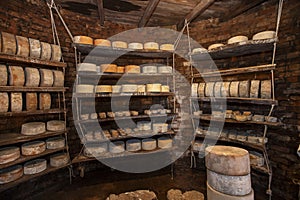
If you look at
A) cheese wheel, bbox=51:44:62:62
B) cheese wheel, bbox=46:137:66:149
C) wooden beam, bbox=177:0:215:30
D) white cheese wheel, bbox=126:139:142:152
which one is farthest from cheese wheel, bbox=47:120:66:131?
wooden beam, bbox=177:0:215:30

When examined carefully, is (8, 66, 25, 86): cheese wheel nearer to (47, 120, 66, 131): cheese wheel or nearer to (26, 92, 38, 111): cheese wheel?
(26, 92, 38, 111): cheese wheel

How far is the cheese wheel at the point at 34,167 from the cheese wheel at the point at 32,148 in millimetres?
159

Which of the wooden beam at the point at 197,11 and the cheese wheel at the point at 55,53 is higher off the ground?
the wooden beam at the point at 197,11

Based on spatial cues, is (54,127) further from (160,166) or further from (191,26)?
(191,26)

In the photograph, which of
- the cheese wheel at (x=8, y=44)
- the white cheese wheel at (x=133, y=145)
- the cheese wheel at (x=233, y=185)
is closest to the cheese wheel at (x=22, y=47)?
the cheese wheel at (x=8, y=44)

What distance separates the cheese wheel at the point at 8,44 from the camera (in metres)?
1.84

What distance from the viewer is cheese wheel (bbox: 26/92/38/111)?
6.86ft

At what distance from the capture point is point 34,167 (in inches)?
83.8

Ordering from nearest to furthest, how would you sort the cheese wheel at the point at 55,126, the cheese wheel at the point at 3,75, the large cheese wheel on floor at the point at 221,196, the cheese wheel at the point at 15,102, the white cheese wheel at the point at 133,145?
the large cheese wheel on floor at the point at 221,196, the cheese wheel at the point at 3,75, the cheese wheel at the point at 15,102, the cheese wheel at the point at 55,126, the white cheese wheel at the point at 133,145

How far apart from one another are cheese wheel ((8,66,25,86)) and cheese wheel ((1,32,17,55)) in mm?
187

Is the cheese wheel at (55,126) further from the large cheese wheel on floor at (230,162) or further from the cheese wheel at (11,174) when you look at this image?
the large cheese wheel on floor at (230,162)

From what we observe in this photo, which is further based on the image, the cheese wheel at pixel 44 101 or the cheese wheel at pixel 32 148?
the cheese wheel at pixel 44 101

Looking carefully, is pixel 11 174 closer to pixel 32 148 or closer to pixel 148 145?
pixel 32 148

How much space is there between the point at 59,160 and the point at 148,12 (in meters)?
2.65
